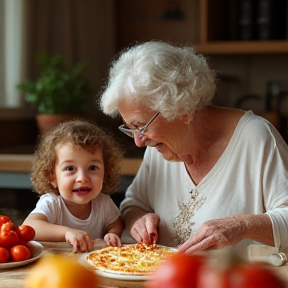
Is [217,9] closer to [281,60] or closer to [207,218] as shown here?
[281,60]

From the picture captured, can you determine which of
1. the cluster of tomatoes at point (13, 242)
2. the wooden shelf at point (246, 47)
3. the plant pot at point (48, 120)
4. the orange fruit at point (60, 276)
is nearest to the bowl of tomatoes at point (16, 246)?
the cluster of tomatoes at point (13, 242)

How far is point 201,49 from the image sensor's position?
348 centimetres

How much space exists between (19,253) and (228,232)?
0.51 m

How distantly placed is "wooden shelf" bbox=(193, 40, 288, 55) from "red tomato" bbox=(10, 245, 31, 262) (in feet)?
7.36

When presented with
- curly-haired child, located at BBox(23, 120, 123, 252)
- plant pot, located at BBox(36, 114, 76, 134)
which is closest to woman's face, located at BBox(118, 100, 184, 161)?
curly-haired child, located at BBox(23, 120, 123, 252)

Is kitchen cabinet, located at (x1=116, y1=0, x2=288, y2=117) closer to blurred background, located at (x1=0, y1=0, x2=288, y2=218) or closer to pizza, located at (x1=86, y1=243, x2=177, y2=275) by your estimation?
blurred background, located at (x1=0, y1=0, x2=288, y2=218)

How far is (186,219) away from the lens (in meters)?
1.92

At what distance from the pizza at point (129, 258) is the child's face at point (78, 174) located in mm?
284

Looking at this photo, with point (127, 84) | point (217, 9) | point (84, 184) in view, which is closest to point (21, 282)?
point (84, 184)

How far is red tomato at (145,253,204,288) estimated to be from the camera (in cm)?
67

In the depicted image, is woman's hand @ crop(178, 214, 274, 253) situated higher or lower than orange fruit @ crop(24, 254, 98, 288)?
lower

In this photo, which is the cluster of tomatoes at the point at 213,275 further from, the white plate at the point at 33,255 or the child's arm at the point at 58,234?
the child's arm at the point at 58,234

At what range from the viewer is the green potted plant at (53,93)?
10.8ft

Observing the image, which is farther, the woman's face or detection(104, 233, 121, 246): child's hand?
the woman's face
